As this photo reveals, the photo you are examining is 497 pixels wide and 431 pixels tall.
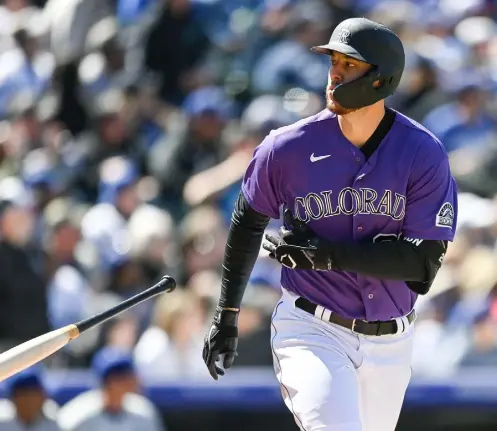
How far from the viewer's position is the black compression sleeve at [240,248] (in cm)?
429

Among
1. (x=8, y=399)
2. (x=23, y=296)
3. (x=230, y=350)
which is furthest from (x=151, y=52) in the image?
(x=230, y=350)

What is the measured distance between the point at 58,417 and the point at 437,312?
247cm

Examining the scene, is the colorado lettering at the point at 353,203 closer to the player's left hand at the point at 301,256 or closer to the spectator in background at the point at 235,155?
the player's left hand at the point at 301,256

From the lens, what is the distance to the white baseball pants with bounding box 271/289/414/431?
394cm

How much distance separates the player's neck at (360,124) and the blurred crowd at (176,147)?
9.94ft

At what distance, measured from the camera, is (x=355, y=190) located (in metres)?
4.14

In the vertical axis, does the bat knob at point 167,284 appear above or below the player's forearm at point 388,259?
below

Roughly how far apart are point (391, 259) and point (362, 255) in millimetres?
102

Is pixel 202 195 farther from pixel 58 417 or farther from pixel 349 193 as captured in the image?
pixel 349 193

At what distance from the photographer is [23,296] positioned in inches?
298

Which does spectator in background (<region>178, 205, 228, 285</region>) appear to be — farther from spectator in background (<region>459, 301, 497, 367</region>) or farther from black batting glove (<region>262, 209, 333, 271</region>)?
black batting glove (<region>262, 209, 333, 271</region>)

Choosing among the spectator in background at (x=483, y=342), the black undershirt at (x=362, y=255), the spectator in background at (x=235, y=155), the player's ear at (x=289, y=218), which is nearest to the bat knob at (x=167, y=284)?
the black undershirt at (x=362, y=255)

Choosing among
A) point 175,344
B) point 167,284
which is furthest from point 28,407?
point 167,284

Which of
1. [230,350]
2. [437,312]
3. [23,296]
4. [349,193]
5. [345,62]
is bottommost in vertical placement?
[437,312]
